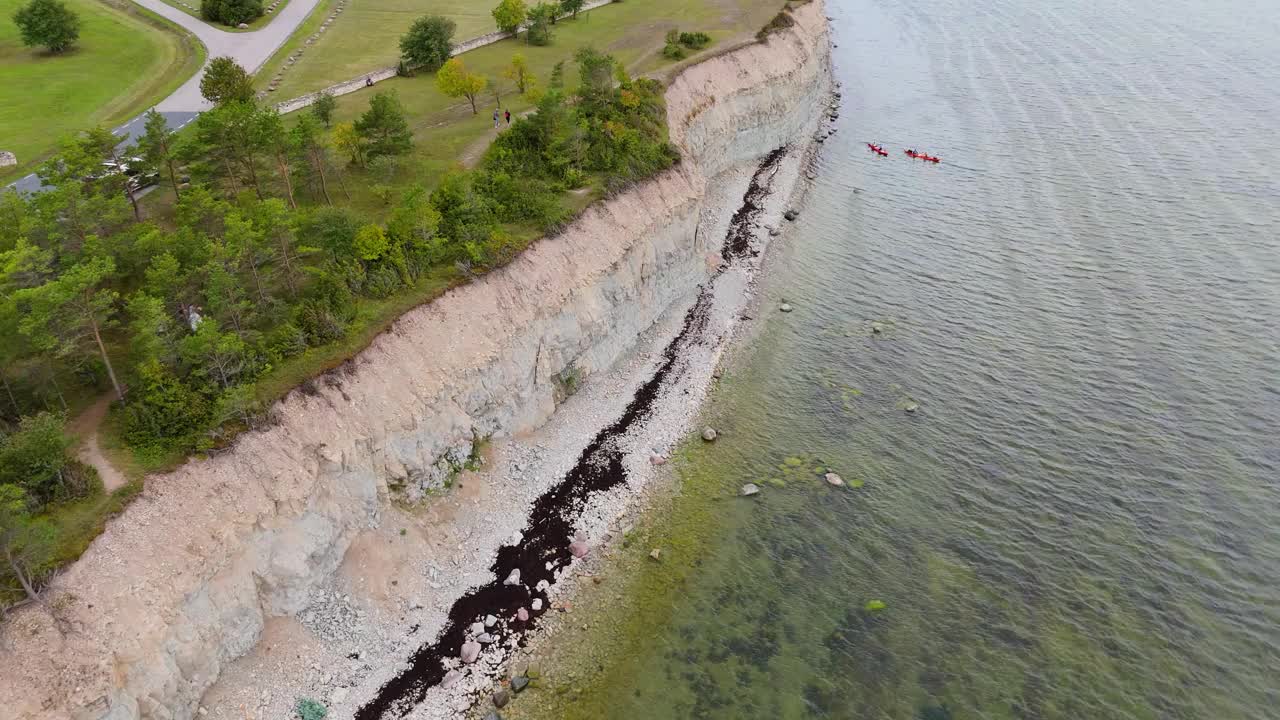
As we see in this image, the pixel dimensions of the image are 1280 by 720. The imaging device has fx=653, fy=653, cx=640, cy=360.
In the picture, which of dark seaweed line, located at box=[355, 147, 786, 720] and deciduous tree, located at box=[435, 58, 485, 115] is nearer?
dark seaweed line, located at box=[355, 147, 786, 720]

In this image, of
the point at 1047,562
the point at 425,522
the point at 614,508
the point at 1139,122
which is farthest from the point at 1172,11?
the point at 425,522

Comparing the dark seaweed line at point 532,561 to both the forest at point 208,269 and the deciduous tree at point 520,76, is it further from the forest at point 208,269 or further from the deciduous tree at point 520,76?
the deciduous tree at point 520,76

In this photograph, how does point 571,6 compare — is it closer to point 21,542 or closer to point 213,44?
point 213,44

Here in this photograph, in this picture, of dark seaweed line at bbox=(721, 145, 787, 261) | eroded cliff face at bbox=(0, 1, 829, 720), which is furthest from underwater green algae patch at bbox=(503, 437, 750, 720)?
dark seaweed line at bbox=(721, 145, 787, 261)

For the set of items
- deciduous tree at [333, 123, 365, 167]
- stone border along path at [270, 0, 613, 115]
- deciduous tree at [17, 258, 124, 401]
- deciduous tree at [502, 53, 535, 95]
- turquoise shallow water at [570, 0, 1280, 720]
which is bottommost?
turquoise shallow water at [570, 0, 1280, 720]

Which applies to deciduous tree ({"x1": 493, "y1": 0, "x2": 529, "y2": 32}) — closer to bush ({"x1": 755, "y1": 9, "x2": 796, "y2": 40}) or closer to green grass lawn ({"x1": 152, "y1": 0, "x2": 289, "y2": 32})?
bush ({"x1": 755, "y1": 9, "x2": 796, "y2": 40})

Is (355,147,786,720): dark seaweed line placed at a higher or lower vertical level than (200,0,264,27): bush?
lower

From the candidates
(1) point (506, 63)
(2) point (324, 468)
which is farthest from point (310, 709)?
(1) point (506, 63)
